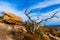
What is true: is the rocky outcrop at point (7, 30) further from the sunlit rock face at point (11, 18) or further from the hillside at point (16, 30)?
the sunlit rock face at point (11, 18)

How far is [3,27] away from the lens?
41.5 meters

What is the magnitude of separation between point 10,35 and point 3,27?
8.31 feet

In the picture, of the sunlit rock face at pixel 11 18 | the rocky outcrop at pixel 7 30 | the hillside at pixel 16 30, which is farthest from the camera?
the sunlit rock face at pixel 11 18

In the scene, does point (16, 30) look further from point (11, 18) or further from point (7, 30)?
point (11, 18)

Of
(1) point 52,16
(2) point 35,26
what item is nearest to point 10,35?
(2) point 35,26

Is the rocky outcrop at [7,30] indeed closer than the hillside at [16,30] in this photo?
Yes

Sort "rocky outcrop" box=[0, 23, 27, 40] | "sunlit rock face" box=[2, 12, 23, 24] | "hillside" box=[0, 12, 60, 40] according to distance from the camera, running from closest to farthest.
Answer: "rocky outcrop" box=[0, 23, 27, 40]
"hillside" box=[0, 12, 60, 40]
"sunlit rock face" box=[2, 12, 23, 24]

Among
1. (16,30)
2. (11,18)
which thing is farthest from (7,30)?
(11,18)

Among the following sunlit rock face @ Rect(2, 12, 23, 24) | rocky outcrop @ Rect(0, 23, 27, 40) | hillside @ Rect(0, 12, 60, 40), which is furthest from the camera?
sunlit rock face @ Rect(2, 12, 23, 24)

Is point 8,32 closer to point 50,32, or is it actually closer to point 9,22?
point 9,22

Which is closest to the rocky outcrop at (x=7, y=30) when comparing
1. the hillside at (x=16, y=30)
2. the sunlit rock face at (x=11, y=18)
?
the hillside at (x=16, y=30)

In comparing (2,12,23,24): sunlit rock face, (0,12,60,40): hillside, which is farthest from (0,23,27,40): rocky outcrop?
(2,12,23,24): sunlit rock face

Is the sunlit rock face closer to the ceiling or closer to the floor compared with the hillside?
closer to the ceiling

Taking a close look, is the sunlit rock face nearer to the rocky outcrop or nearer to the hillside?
the hillside
